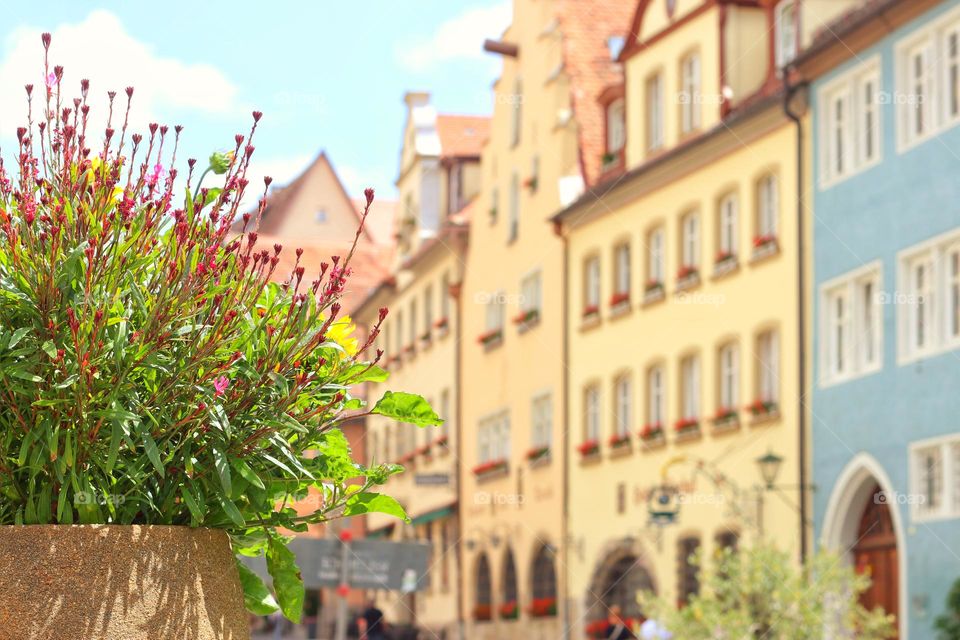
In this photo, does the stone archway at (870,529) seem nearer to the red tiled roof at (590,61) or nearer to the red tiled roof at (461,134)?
the red tiled roof at (590,61)

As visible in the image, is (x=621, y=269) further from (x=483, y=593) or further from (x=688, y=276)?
(x=483, y=593)

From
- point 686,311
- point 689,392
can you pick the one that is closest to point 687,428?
point 689,392

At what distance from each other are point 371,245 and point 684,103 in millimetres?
44784

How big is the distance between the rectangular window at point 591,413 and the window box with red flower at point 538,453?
1.94 m

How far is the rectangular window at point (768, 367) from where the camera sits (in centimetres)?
2811

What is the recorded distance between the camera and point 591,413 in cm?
3562

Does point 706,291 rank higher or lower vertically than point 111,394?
higher

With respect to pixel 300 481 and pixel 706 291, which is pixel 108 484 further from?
pixel 706 291

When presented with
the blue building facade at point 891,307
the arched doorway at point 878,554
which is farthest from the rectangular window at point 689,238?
the arched doorway at point 878,554

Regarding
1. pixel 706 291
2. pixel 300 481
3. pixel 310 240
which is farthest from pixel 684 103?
pixel 310 240

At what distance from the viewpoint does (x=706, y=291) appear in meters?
30.6

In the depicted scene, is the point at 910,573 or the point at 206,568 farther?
the point at 910,573

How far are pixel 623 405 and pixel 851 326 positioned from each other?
840 cm

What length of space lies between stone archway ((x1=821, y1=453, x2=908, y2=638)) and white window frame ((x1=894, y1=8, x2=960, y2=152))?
436cm
